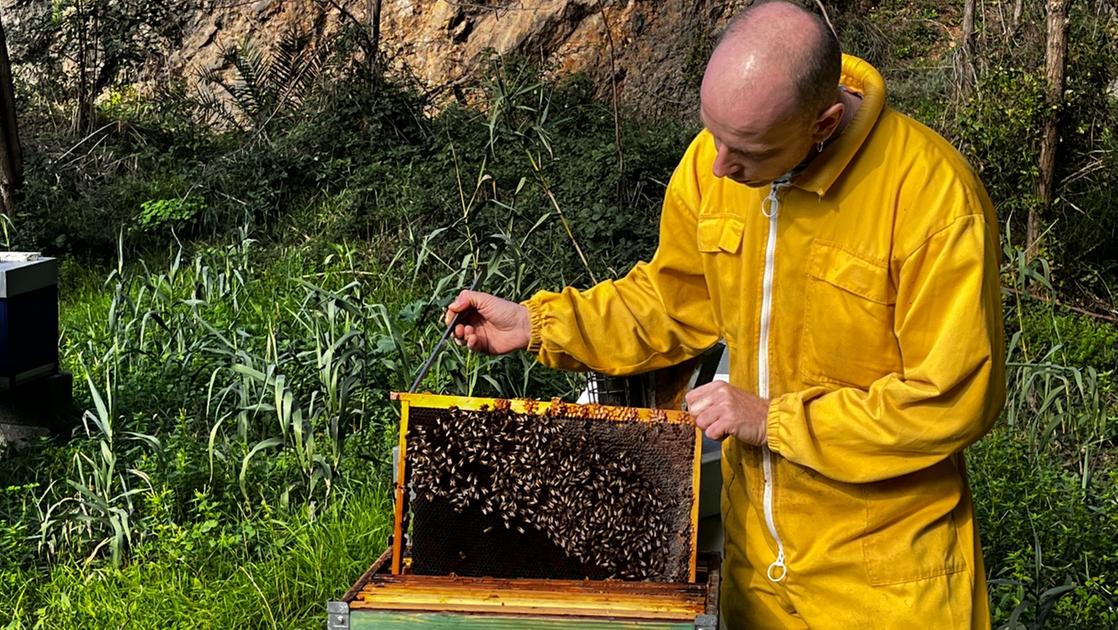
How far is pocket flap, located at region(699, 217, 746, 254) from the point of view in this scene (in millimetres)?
2246

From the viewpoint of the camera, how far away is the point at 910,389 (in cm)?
195

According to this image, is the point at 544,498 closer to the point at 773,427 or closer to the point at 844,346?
the point at 773,427

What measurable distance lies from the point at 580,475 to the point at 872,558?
0.55 metres

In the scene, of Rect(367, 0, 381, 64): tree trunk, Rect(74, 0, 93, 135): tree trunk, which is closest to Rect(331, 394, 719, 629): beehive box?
Rect(367, 0, 381, 64): tree trunk

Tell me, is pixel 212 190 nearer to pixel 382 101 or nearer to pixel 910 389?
pixel 382 101

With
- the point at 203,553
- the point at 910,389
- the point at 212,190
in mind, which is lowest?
the point at 203,553

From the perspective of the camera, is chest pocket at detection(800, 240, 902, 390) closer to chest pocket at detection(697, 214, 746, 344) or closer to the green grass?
chest pocket at detection(697, 214, 746, 344)

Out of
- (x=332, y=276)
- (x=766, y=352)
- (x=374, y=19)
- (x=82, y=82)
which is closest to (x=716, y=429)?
(x=766, y=352)

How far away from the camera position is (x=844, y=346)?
83.5 inches

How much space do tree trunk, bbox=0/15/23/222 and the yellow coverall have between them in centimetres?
508

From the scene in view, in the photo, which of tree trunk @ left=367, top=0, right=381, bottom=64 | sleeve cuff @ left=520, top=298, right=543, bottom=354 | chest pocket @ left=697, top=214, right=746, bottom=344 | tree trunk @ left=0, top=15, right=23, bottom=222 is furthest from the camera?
tree trunk @ left=367, top=0, right=381, bottom=64

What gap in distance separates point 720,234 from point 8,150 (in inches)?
220

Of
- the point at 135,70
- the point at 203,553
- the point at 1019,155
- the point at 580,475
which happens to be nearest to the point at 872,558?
the point at 580,475

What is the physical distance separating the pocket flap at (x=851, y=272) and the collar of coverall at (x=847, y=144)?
4.0 inches
